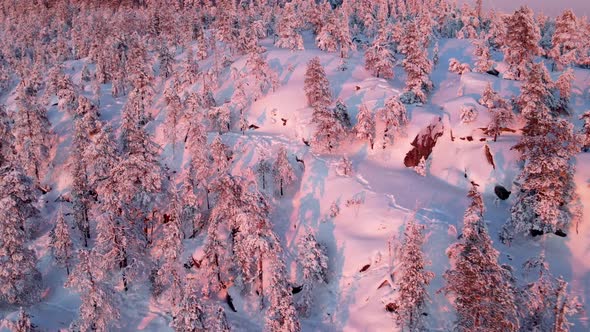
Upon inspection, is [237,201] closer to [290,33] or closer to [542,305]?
[542,305]

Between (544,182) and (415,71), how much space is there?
1152 inches

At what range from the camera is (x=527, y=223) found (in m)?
38.7

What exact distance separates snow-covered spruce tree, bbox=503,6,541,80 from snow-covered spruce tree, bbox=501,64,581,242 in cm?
2977

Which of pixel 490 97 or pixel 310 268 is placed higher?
pixel 490 97

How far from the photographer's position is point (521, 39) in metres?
64.9

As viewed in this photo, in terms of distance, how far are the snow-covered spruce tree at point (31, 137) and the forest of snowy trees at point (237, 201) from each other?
215 millimetres

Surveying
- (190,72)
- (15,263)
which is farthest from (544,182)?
(190,72)

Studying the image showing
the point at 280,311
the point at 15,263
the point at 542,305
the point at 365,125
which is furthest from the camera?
the point at 365,125

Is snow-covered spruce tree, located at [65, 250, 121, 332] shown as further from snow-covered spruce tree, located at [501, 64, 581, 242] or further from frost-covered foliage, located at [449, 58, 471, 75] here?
frost-covered foliage, located at [449, 58, 471, 75]

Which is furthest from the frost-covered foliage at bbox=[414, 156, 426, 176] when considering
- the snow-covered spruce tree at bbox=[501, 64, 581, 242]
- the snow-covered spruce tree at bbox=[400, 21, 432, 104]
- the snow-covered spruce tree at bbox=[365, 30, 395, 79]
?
the snow-covered spruce tree at bbox=[365, 30, 395, 79]

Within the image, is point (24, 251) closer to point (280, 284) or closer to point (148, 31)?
point (280, 284)

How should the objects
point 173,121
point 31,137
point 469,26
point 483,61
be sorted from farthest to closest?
point 469,26 → point 483,61 → point 31,137 → point 173,121

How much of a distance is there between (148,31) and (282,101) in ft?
208

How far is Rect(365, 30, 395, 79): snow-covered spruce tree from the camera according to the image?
7019 cm
